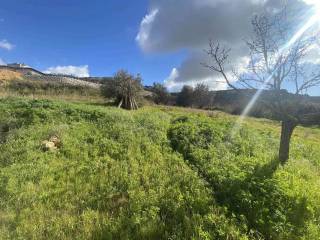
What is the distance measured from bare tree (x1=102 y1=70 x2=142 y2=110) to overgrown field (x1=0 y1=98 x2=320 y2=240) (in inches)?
457

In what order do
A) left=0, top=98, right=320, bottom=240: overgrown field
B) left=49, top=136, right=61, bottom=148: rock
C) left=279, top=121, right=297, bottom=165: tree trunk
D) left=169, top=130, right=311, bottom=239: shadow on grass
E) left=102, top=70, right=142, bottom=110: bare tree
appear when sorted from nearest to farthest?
left=169, top=130, right=311, bottom=239: shadow on grass < left=0, top=98, right=320, bottom=240: overgrown field < left=279, top=121, right=297, bottom=165: tree trunk < left=49, top=136, right=61, bottom=148: rock < left=102, top=70, right=142, bottom=110: bare tree

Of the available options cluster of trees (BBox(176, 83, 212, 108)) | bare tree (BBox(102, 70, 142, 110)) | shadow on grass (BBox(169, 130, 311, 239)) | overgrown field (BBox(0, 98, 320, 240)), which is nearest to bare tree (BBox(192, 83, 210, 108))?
cluster of trees (BBox(176, 83, 212, 108))

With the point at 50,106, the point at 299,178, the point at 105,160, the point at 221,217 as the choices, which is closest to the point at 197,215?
the point at 221,217

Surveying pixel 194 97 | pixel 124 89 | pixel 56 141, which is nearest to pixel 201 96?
pixel 194 97

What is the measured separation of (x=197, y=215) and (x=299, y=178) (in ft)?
15.4

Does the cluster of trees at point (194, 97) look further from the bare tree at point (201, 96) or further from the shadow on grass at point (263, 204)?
the shadow on grass at point (263, 204)

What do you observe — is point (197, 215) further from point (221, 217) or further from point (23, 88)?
point (23, 88)

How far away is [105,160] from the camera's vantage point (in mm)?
12000

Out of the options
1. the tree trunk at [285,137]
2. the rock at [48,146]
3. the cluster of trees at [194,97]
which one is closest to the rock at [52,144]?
the rock at [48,146]

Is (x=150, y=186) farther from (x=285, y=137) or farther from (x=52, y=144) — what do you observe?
(x=52, y=144)

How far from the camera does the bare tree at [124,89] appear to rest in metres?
27.5

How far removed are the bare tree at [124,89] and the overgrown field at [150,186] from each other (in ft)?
38.0

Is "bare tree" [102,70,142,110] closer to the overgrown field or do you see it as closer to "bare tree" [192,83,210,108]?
the overgrown field

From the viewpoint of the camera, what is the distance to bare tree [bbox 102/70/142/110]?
2745cm
